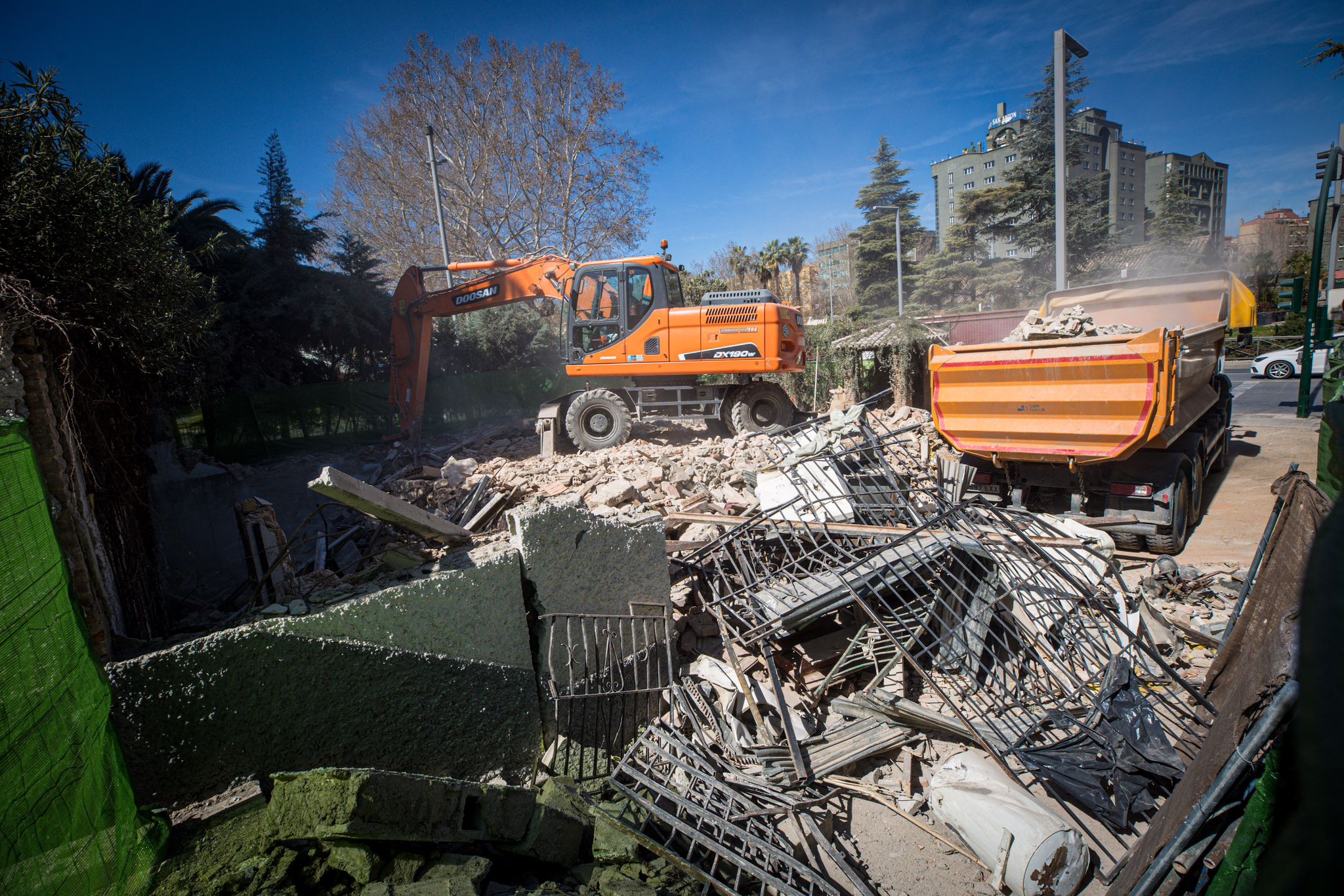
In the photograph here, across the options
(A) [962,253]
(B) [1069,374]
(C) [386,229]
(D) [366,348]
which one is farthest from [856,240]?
(B) [1069,374]

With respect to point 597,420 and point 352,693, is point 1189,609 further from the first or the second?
point 597,420

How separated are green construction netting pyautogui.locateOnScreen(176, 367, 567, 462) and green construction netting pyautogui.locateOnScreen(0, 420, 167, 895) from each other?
1235 centimetres

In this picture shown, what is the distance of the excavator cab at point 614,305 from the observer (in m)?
10.8

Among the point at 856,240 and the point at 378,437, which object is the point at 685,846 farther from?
the point at 856,240

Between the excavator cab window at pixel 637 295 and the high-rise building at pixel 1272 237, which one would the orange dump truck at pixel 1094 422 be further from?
the high-rise building at pixel 1272 237

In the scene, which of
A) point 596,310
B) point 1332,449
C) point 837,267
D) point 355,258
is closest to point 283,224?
point 355,258

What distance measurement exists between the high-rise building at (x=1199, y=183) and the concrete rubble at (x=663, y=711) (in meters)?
41.2

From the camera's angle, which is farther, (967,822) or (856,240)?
(856,240)

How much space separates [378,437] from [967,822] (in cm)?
1693

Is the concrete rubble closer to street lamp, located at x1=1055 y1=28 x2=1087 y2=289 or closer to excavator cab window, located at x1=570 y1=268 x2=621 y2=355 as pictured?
street lamp, located at x1=1055 y1=28 x2=1087 y2=289

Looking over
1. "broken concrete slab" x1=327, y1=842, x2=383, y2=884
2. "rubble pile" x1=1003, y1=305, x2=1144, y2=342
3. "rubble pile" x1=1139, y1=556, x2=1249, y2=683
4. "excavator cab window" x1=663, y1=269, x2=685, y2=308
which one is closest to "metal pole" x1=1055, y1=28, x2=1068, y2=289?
"rubble pile" x1=1003, y1=305, x2=1144, y2=342

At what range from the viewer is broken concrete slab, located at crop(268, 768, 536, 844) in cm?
246

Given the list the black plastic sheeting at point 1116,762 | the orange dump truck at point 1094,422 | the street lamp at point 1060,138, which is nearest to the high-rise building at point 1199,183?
the street lamp at point 1060,138

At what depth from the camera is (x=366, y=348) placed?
19.4m
